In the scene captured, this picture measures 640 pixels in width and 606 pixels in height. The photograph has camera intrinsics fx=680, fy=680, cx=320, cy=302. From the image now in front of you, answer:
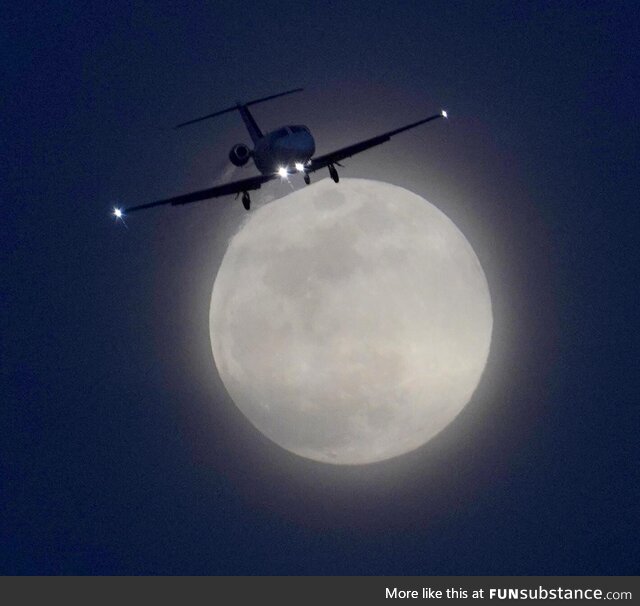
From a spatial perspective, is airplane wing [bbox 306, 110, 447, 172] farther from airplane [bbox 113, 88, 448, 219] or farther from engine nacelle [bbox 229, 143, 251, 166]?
engine nacelle [bbox 229, 143, 251, 166]

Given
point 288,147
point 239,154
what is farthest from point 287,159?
point 239,154

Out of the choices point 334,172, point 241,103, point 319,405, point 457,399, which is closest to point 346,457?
point 319,405

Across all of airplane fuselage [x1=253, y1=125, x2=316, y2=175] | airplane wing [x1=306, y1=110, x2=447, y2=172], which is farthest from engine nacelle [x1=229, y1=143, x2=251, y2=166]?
airplane wing [x1=306, y1=110, x2=447, y2=172]

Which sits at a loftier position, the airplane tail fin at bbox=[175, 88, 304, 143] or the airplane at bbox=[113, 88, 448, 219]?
the airplane tail fin at bbox=[175, 88, 304, 143]

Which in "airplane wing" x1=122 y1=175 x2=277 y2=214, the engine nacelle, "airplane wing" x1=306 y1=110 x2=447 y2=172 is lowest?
"airplane wing" x1=122 y1=175 x2=277 y2=214

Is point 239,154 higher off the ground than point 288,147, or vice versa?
point 239,154

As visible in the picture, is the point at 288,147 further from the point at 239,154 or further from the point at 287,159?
the point at 239,154

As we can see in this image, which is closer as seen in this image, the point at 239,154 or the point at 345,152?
the point at 345,152
